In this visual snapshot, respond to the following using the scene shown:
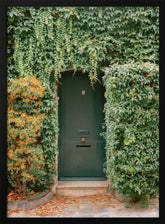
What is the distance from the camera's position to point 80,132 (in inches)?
189

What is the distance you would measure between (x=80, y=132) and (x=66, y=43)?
1.99 metres

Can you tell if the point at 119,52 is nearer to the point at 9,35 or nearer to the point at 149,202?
the point at 9,35

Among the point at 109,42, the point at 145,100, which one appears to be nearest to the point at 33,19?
the point at 109,42

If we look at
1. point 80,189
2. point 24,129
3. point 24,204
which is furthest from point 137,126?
point 24,204

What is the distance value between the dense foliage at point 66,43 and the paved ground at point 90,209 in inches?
22.1

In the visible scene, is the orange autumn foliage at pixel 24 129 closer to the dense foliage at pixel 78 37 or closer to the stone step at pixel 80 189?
the dense foliage at pixel 78 37

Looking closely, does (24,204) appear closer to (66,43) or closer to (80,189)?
(80,189)

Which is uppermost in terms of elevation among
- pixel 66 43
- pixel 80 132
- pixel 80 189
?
pixel 66 43

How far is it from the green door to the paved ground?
701mm

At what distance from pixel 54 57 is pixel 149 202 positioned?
3.44 metres

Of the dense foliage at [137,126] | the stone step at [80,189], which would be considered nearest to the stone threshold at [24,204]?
the stone step at [80,189]

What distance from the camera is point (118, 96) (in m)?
3.70

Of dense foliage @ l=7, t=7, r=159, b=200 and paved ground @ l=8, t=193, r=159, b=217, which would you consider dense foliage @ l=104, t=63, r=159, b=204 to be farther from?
dense foliage @ l=7, t=7, r=159, b=200
